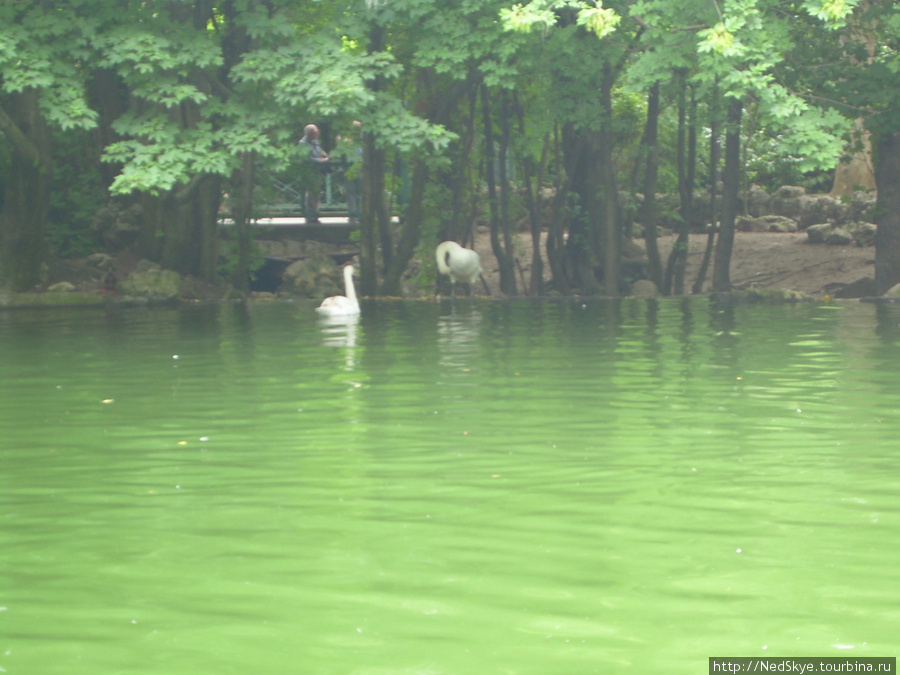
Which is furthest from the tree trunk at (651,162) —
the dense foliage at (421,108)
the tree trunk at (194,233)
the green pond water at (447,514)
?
the green pond water at (447,514)

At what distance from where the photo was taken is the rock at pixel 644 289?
3011 cm

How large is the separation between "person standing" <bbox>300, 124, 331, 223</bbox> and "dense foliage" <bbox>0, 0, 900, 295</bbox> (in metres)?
1.21

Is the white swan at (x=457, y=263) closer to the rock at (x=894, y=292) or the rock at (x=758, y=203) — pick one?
the rock at (x=894, y=292)

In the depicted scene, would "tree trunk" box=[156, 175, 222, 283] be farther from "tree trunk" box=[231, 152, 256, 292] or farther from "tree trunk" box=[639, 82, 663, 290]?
"tree trunk" box=[639, 82, 663, 290]

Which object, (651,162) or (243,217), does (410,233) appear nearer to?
(243,217)

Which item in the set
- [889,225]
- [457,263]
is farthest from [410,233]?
[889,225]

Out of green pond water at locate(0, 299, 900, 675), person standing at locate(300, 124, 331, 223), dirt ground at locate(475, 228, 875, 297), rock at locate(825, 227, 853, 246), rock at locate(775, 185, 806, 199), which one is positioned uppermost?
person standing at locate(300, 124, 331, 223)

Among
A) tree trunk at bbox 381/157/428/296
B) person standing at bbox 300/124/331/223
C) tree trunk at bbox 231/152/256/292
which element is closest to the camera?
tree trunk at bbox 231/152/256/292

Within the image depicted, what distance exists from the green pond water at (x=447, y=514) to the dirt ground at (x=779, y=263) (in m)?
17.1

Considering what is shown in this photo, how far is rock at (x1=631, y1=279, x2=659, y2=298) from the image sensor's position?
30109 mm

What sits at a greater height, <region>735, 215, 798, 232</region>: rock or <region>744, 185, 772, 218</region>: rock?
<region>744, 185, 772, 218</region>: rock

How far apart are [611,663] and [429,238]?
25309 millimetres

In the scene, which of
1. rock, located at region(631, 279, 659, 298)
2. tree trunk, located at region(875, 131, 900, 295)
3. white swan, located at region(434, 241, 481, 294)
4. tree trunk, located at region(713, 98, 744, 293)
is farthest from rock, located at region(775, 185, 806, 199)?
white swan, located at region(434, 241, 481, 294)

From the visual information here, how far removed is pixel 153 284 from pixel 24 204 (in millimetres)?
2849
